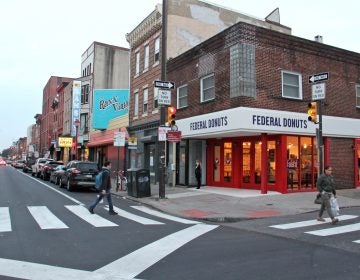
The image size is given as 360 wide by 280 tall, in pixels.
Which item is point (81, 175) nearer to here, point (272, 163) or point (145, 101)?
point (145, 101)

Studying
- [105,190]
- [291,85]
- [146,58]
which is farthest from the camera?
[146,58]

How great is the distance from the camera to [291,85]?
20.3 m

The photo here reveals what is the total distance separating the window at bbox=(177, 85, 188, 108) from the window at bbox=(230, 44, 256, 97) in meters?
5.34

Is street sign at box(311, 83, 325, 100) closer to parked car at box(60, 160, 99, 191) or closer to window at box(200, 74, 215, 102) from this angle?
window at box(200, 74, 215, 102)

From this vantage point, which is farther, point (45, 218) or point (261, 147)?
point (261, 147)

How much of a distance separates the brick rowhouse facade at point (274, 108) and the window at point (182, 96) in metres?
0.38

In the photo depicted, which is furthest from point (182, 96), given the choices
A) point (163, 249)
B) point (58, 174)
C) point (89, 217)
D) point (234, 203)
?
point (163, 249)

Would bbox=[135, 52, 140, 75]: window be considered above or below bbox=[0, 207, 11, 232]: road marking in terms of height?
above

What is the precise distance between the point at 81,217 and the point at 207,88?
1122 cm

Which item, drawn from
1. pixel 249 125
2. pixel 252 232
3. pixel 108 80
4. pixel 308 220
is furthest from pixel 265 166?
pixel 108 80

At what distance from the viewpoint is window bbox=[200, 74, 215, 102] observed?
21.3 metres

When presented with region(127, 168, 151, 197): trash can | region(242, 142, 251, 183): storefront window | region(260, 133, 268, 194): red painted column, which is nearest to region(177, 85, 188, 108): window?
region(242, 142, 251, 183): storefront window

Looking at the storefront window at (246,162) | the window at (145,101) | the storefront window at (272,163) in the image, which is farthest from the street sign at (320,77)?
the window at (145,101)

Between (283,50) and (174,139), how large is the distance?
6.95m
